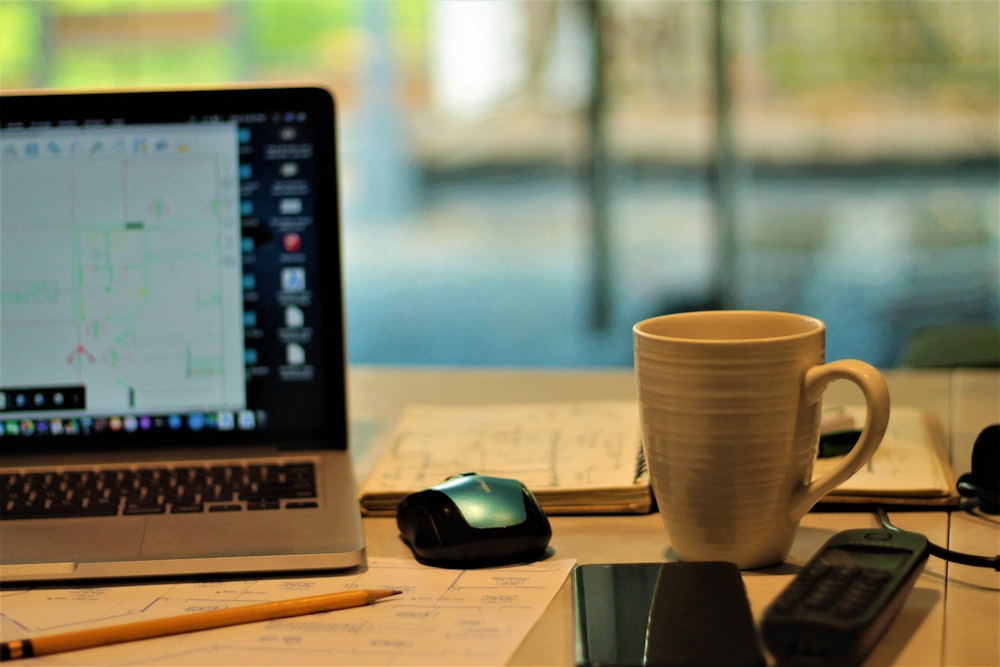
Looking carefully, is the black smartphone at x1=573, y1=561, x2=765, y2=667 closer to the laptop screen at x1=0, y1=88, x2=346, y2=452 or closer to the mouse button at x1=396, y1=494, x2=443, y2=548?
the mouse button at x1=396, y1=494, x2=443, y2=548

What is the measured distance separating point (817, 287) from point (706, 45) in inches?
36.6

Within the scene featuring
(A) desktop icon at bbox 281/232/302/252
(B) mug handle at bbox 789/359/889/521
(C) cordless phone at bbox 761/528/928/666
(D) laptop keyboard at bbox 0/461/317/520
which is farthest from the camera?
(A) desktop icon at bbox 281/232/302/252

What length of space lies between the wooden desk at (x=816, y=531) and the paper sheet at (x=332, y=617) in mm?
24

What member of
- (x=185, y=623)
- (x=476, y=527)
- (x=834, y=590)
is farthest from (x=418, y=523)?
(x=834, y=590)

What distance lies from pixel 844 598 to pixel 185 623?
0.35m

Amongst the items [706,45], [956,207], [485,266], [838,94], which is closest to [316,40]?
[485,266]

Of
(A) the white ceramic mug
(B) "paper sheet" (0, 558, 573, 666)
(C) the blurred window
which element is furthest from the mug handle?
(C) the blurred window

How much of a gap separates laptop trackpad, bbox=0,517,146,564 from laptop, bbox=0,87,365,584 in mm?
114

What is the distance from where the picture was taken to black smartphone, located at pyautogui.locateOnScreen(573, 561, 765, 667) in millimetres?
476

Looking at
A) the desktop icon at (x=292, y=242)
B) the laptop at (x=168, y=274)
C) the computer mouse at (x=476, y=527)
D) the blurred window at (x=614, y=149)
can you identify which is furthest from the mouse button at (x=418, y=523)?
the blurred window at (x=614, y=149)

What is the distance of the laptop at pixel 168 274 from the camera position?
0.80 m

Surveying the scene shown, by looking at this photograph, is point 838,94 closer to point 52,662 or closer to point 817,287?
point 817,287

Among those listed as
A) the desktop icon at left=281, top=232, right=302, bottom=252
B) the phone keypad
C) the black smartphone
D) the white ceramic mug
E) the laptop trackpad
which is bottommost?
the black smartphone

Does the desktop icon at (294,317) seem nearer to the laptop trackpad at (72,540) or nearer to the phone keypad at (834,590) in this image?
the laptop trackpad at (72,540)
